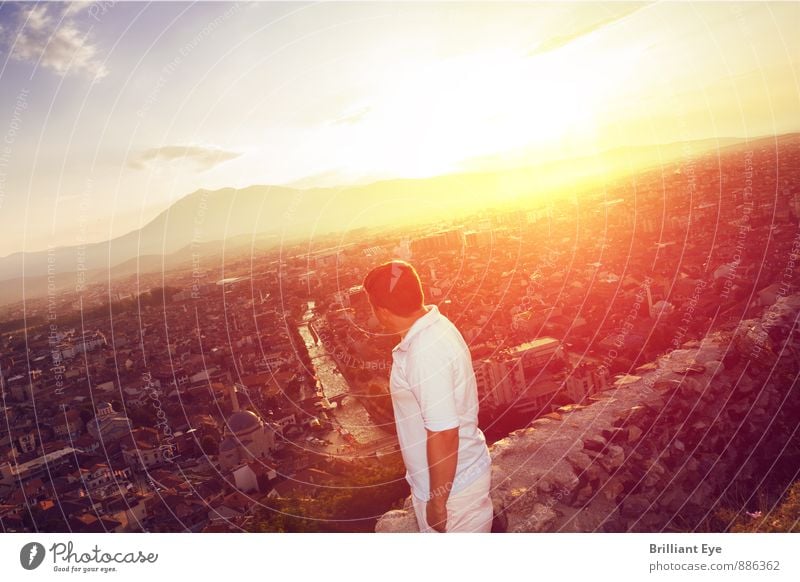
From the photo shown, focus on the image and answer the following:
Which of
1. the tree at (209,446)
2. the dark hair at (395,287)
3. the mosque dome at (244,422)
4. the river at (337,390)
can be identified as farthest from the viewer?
the river at (337,390)

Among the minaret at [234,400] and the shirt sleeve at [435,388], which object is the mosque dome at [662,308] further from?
the shirt sleeve at [435,388]

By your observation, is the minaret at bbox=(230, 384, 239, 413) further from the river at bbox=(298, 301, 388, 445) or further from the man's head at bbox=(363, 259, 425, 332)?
the man's head at bbox=(363, 259, 425, 332)

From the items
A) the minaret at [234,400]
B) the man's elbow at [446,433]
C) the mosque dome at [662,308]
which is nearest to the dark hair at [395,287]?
the man's elbow at [446,433]

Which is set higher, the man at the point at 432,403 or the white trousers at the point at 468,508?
the man at the point at 432,403

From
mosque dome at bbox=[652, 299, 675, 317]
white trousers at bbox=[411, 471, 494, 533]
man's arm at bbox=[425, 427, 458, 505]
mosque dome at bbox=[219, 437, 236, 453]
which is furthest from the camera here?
mosque dome at bbox=[652, 299, 675, 317]

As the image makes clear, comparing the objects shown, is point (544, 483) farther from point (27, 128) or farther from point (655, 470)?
point (27, 128)

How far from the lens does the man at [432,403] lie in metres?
1.86
